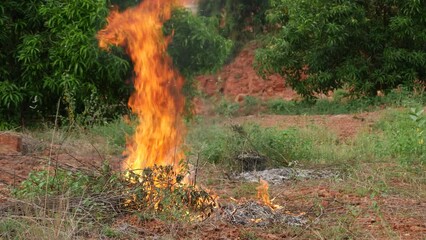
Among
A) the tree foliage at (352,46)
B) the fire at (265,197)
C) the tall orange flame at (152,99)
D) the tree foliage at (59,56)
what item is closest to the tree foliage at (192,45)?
the tree foliage at (59,56)

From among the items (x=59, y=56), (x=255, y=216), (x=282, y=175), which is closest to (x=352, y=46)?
(x=59, y=56)

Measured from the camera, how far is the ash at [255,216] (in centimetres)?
569

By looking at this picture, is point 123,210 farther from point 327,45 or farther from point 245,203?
point 327,45

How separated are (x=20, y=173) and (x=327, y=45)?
34.0ft

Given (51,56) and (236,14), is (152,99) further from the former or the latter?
(236,14)

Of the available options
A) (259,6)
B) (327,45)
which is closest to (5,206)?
(327,45)

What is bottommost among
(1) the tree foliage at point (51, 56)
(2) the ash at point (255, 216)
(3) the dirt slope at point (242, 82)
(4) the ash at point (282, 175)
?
(3) the dirt slope at point (242, 82)

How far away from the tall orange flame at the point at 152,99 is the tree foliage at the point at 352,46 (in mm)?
9547

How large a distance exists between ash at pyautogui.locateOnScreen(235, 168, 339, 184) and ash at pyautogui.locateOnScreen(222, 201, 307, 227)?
189cm

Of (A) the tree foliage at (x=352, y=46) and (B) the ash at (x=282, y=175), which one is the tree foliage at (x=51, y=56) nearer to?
(B) the ash at (x=282, y=175)

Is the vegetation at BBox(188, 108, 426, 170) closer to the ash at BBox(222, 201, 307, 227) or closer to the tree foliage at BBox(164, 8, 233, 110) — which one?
the ash at BBox(222, 201, 307, 227)

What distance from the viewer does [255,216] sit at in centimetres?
579

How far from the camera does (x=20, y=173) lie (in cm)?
754

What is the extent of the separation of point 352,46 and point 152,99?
11278 millimetres
